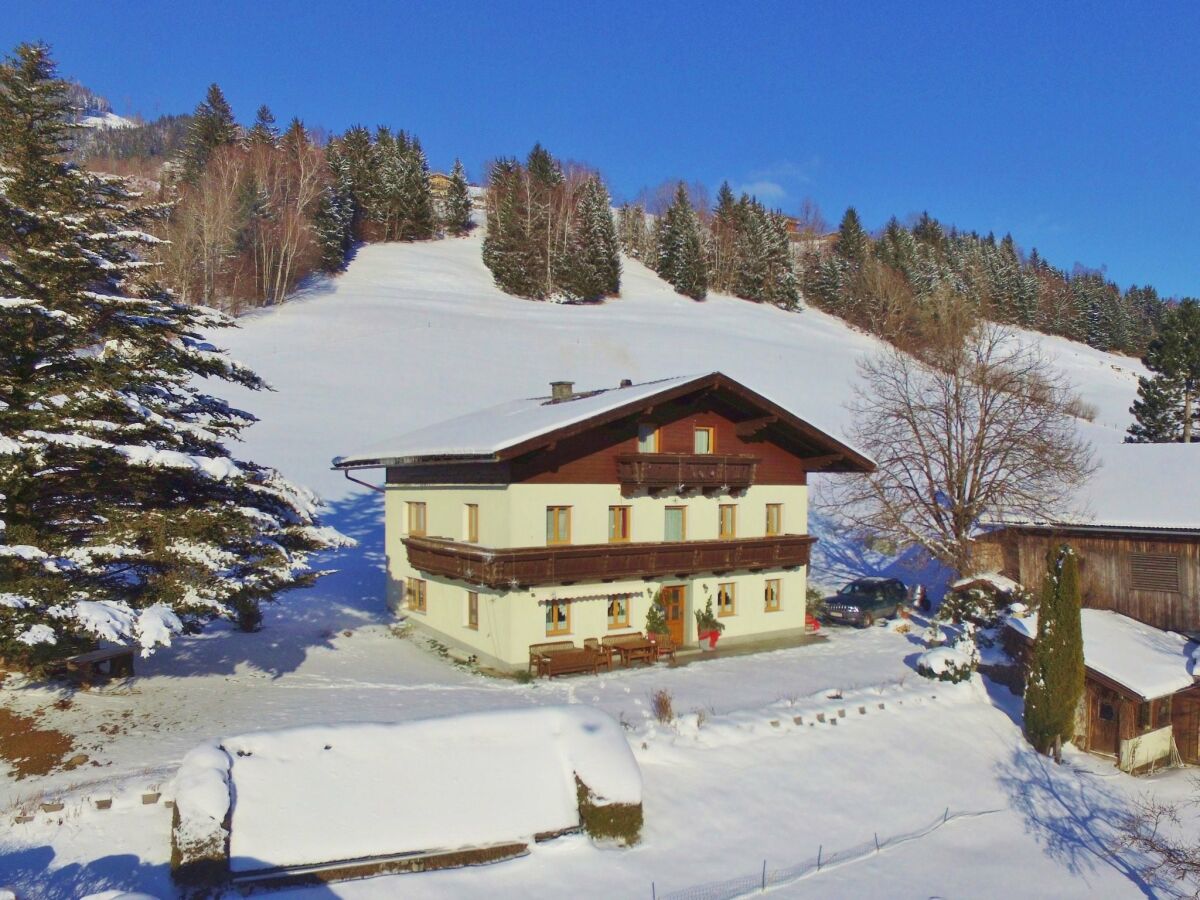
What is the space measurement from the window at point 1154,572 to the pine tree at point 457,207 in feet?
315

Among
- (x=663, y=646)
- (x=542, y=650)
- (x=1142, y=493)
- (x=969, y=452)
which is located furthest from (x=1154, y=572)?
(x=542, y=650)

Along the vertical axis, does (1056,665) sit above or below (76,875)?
above

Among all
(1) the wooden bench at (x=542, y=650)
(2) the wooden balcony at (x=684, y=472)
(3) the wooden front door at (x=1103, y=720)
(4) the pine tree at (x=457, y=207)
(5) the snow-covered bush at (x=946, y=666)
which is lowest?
(3) the wooden front door at (x=1103, y=720)

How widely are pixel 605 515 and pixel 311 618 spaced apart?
33.4 feet

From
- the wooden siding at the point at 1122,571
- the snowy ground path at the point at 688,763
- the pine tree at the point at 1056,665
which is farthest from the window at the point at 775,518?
the pine tree at the point at 1056,665

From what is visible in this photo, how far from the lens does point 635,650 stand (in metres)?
22.0

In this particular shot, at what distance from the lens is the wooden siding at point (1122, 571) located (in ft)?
81.0

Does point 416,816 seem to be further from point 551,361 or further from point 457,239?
point 457,239

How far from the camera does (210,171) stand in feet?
266

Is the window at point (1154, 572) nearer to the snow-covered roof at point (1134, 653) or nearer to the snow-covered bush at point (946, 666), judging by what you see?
the snow-covered roof at point (1134, 653)

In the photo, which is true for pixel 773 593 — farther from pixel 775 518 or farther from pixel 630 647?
pixel 630 647

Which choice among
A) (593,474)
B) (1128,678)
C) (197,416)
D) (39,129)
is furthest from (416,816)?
(1128,678)

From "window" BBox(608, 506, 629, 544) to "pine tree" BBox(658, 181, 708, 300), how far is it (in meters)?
77.3

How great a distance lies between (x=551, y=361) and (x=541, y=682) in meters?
45.2
